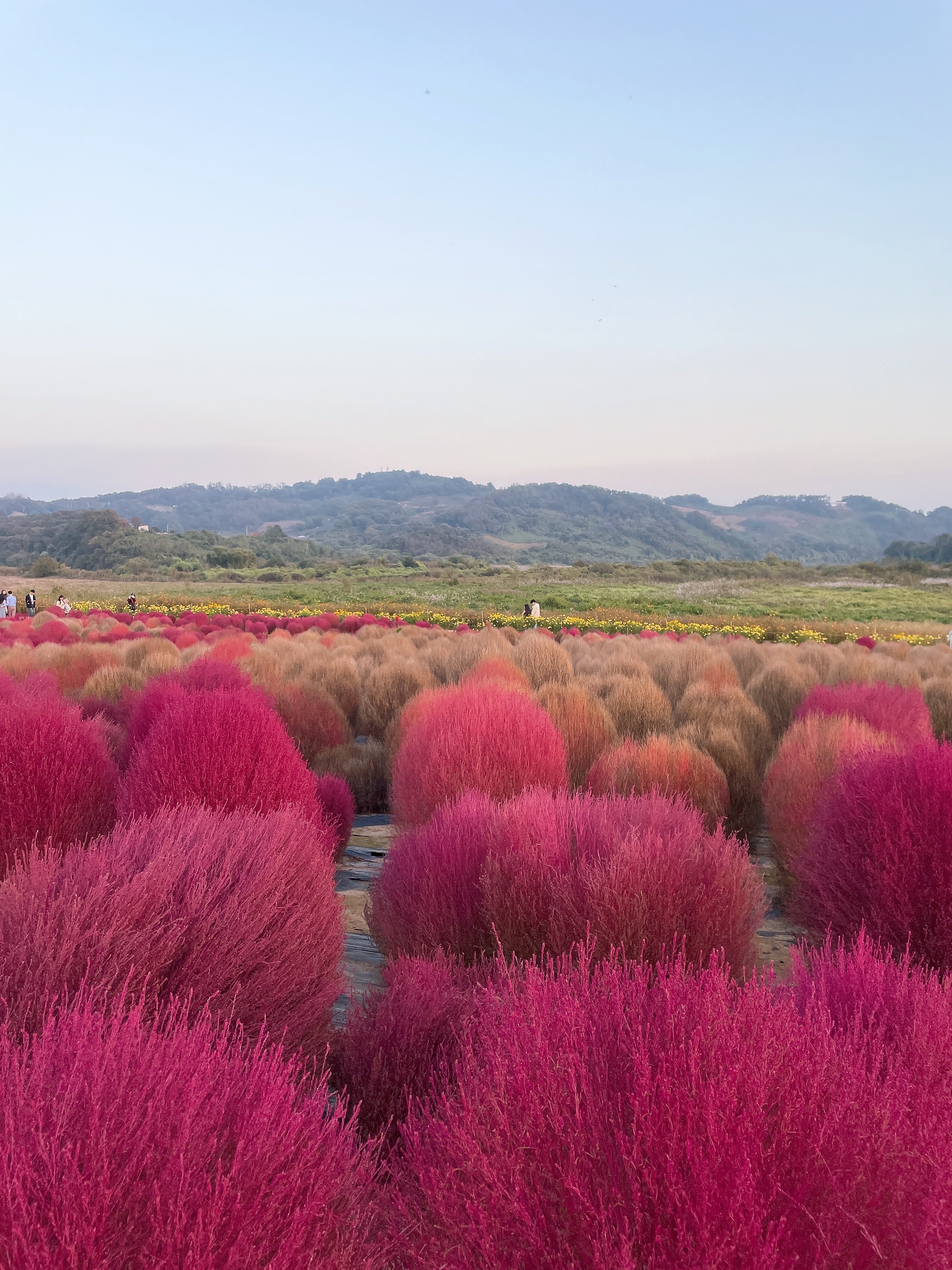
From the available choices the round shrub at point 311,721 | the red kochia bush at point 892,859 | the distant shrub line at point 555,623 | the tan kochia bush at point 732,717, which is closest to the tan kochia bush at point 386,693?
the round shrub at point 311,721

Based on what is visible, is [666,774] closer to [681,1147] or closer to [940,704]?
[681,1147]

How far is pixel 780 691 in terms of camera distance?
7.91 m

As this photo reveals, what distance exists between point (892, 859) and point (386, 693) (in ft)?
18.9

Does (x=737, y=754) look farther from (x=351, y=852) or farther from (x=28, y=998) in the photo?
(x=28, y=998)

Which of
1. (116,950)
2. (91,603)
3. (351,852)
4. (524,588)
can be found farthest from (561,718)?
(524,588)

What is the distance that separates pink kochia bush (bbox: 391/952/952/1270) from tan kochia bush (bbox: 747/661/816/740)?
613cm

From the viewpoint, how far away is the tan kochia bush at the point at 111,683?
7762 mm

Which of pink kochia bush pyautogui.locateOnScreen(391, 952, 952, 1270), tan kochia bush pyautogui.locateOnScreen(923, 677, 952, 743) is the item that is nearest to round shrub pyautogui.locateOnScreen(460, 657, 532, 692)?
tan kochia bush pyautogui.locateOnScreen(923, 677, 952, 743)

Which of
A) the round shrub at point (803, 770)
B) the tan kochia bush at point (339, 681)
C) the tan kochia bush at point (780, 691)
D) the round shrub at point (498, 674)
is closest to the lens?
the round shrub at point (803, 770)

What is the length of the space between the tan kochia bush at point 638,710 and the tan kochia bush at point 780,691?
0.97 meters

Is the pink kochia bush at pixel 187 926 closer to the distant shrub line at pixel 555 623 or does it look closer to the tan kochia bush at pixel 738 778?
the tan kochia bush at pixel 738 778

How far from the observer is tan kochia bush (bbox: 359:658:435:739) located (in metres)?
8.12

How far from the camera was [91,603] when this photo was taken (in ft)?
91.9

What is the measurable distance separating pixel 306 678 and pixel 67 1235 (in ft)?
24.8
